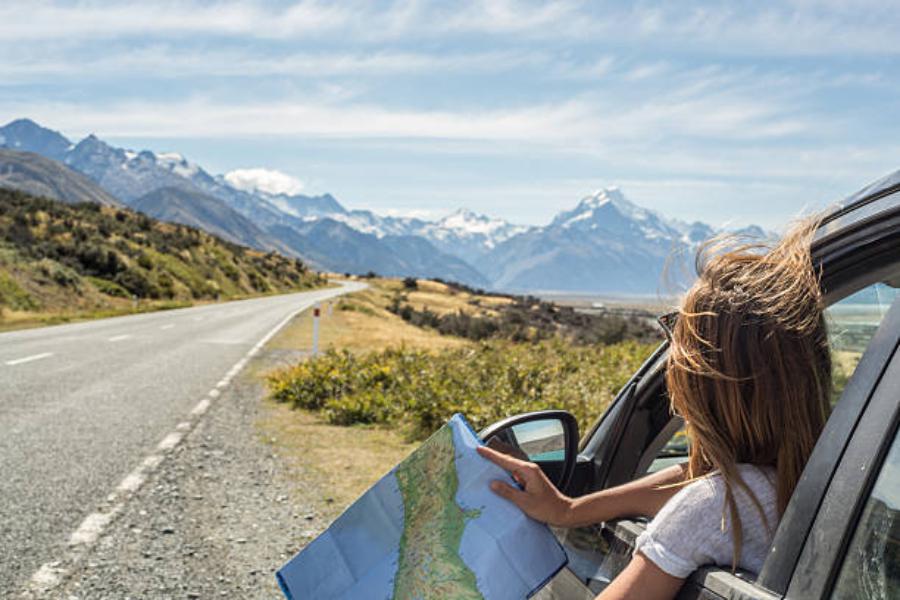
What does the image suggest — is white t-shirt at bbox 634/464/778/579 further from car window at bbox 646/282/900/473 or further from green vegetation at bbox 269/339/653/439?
green vegetation at bbox 269/339/653/439

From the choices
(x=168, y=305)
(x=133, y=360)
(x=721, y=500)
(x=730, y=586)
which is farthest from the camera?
(x=168, y=305)

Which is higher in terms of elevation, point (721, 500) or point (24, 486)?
point (721, 500)

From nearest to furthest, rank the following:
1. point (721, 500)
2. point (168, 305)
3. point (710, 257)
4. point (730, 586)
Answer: point (730, 586) → point (721, 500) → point (710, 257) → point (168, 305)

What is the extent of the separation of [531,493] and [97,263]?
4718 centimetres

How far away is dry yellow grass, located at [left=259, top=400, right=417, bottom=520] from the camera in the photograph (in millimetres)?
7332

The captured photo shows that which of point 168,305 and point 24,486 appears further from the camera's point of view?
point 168,305

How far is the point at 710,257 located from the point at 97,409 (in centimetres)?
1000

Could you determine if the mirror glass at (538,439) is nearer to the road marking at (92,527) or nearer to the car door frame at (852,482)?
the car door frame at (852,482)

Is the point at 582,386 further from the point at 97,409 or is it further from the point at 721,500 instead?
the point at 721,500

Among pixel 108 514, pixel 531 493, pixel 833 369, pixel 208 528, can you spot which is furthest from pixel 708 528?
pixel 108 514

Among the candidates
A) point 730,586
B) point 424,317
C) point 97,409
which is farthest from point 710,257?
point 424,317

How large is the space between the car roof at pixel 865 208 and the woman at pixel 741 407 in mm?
46

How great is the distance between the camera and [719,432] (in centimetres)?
165

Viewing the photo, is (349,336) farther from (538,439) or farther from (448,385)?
(538,439)
